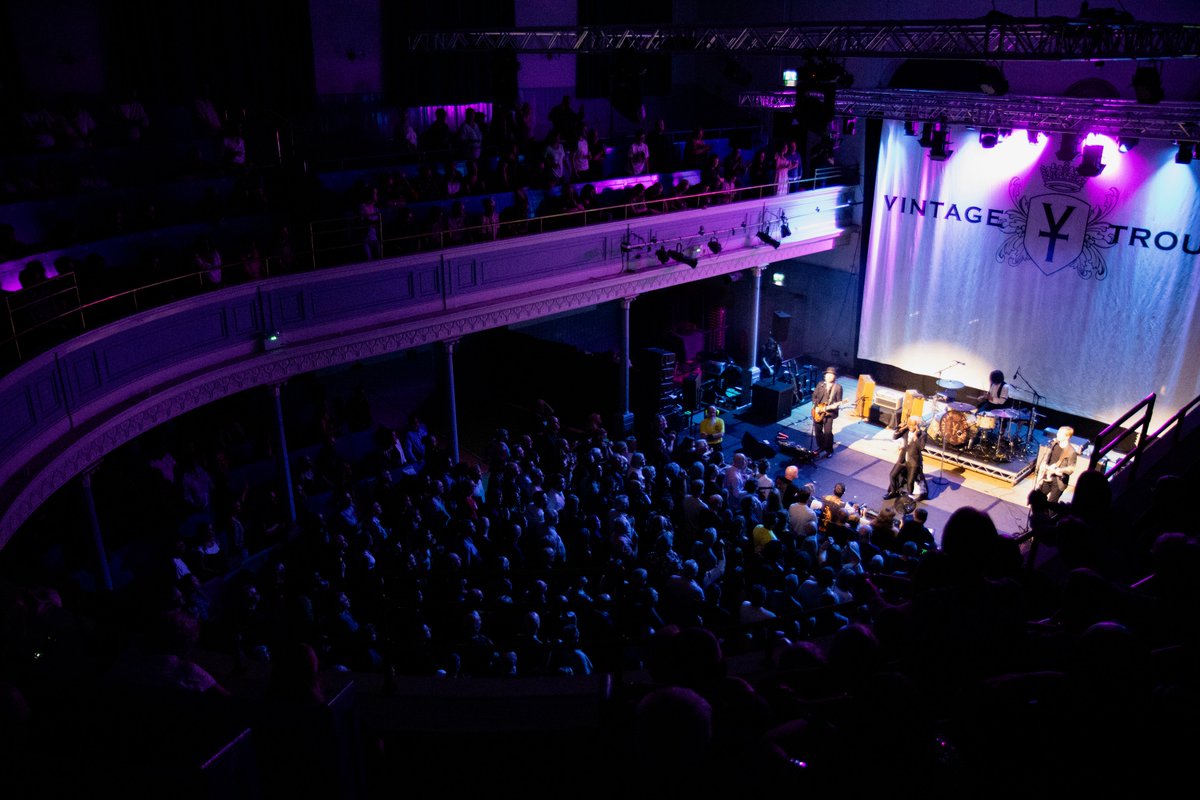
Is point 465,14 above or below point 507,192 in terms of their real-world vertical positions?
above

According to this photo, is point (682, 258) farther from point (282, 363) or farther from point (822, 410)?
point (282, 363)

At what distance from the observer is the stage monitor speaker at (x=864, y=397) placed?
15992 mm

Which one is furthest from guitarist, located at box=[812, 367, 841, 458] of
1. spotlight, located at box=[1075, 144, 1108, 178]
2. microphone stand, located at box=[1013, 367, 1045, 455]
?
spotlight, located at box=[1075, 144, 1108, 178]

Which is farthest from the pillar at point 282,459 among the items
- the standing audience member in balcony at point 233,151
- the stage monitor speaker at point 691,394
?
the stage monitor speaker at point 691,394

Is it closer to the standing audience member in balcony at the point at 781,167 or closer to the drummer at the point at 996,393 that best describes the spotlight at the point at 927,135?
the standing audience member in balcony at the point at 781,167

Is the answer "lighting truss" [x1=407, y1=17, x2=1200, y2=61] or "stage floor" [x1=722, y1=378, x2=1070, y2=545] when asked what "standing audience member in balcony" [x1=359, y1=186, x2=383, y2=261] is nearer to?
"lighting truss" [x1=407, y1=17, x2=1200, y2=61]

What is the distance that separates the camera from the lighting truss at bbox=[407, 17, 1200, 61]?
8.42m

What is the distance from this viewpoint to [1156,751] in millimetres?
2666

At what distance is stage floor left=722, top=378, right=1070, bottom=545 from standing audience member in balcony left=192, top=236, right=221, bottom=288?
8.27 m

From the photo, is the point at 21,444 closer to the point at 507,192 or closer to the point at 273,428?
the point at 273,428

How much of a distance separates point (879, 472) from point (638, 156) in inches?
254

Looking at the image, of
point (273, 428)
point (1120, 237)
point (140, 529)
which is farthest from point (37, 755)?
point (1120, 237)

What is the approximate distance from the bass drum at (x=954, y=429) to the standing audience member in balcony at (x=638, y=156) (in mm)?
6442

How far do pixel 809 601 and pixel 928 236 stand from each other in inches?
436
